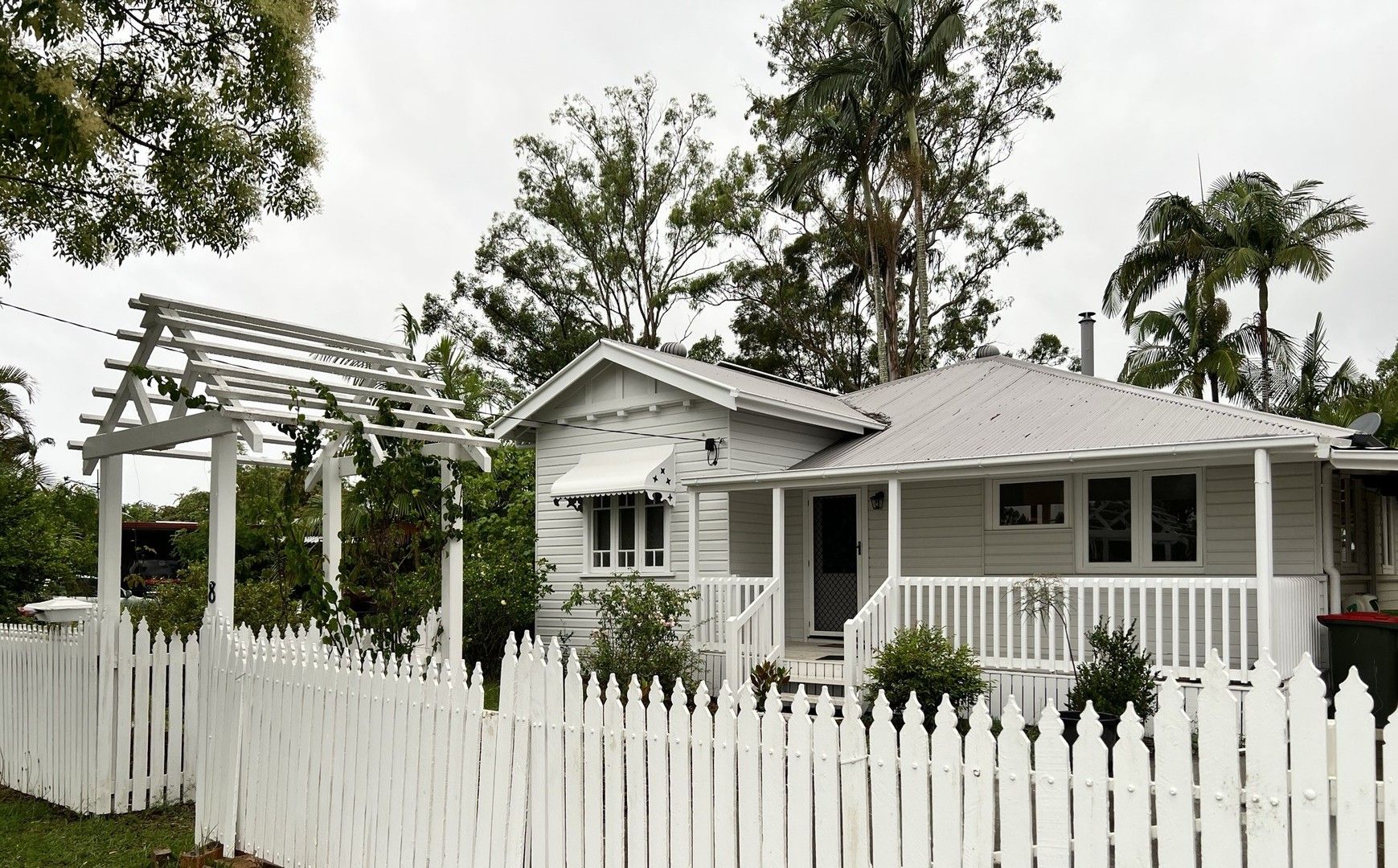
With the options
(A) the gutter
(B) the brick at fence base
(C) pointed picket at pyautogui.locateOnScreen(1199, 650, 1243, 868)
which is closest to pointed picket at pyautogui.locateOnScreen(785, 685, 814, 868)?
(C) pointed picket at pyautogui.locateOnScreen(1199, 650, 1243, 868)

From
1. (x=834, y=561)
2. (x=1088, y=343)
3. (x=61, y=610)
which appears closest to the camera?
(x=61, y=610)

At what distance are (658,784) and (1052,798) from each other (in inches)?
64.2

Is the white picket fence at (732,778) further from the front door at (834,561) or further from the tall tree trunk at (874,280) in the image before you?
the tall tree trunk at (874,280)

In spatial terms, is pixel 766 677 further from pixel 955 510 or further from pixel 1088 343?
pixel 1088 343

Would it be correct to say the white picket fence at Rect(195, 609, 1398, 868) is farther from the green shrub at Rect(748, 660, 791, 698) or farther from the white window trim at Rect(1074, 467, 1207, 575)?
the white window trim at Rect(1074, 467, 1207, 575)

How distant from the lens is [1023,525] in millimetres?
13719

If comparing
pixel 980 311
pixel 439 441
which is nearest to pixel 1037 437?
pixel 439 441

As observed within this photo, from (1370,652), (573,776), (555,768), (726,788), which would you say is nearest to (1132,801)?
(726,788)

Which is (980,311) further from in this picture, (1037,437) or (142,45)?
(142,45)

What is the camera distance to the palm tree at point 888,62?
86.9ft

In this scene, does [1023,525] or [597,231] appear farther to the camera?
[597,231]

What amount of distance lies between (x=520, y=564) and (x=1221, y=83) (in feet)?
67.9

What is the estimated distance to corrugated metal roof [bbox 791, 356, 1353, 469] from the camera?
12109 millimetres

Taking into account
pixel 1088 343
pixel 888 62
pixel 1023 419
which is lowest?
pixel 1023 419
